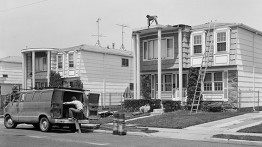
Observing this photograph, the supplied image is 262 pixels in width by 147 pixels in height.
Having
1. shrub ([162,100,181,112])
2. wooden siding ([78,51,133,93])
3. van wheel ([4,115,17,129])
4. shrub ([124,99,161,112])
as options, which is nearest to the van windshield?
van wheel ([4,115,17,129])

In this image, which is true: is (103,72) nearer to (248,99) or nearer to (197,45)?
(197,45)

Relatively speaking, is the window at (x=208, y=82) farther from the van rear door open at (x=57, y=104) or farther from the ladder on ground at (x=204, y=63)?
the van rear door open at (x=57, y=104)

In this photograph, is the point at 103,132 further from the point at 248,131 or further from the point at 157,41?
the point at 157,41

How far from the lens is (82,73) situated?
3594 centimetres

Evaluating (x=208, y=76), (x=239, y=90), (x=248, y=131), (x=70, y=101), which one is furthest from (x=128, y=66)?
(x=248, y=131)

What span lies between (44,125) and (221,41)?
14133 millimetres

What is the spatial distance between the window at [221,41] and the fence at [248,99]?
3.40m

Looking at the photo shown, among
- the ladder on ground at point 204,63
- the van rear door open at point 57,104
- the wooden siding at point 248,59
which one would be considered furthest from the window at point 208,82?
the van rear door open at point 57,104

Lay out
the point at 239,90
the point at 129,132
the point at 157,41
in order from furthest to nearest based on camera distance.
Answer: the point at 157,41
the point at 239,90
the point at 129,132

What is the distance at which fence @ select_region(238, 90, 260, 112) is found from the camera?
25.6 meters

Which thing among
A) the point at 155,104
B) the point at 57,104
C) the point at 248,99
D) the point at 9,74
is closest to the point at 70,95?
the point at 57,104

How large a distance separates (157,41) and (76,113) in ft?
44.3

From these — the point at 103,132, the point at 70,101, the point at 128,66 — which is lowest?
the point at 103,132

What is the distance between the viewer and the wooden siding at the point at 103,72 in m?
36.3
